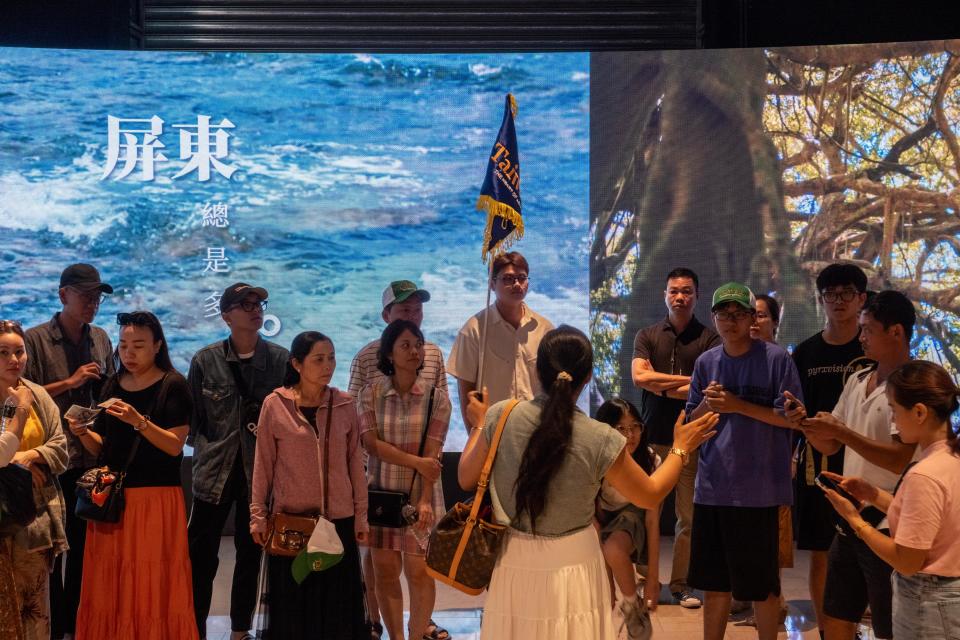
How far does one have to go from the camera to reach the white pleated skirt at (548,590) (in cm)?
297

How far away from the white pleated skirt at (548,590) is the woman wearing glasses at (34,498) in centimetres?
194

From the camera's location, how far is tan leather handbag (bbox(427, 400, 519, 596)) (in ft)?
9.82

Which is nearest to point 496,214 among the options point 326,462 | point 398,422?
point 398,422

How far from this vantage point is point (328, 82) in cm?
709

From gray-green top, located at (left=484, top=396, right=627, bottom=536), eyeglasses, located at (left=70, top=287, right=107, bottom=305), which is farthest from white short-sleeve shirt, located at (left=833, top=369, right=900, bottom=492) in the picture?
eyeglasses, located at (left=70, top=287, right=107, bottom=305)

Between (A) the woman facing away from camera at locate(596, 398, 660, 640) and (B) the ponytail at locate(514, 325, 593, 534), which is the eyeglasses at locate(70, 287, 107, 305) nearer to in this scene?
(A) the woman facing away from camera at locate(596, 398, 660, 640)

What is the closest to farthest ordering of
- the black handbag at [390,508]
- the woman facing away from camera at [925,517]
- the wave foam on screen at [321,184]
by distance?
the woman facing away from camera at [925,517]
the black handbag at [390,508]
the wave foam on screen at [321,184]

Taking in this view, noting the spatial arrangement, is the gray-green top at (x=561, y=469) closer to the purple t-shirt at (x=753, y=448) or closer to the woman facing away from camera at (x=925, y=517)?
the woman facing away from camera at (x=925, y=517)

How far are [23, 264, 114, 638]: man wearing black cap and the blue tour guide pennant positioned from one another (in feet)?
6.23

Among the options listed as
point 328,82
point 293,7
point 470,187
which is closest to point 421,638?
point 470,187

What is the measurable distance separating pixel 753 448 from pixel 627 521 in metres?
1.08

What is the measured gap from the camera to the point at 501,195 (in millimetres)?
4926

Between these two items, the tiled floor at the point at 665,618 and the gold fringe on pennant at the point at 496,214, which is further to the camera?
the tiled floor at the point at 665,618

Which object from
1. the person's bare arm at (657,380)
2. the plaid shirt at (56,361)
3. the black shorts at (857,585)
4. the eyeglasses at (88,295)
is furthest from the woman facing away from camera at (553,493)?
the eyeglasses at (88,295)
